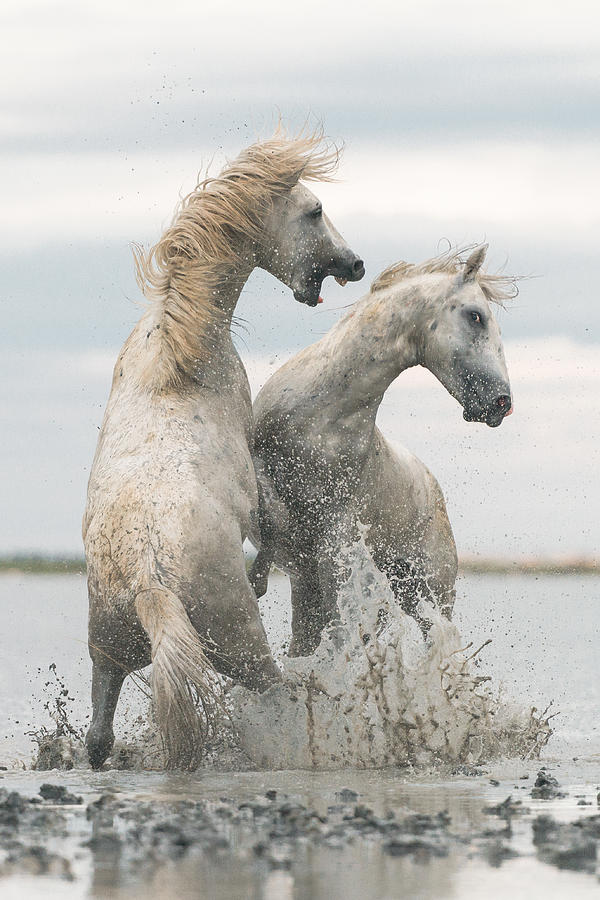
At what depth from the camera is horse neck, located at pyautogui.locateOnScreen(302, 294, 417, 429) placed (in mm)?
8828

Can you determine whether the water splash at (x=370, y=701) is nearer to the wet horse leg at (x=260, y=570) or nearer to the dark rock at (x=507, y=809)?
the wet horse leg at (x=260, y=570)

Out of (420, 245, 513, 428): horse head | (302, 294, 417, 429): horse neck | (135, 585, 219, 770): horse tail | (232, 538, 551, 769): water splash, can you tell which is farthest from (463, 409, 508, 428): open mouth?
(135, 585, 219, 770): horse tail

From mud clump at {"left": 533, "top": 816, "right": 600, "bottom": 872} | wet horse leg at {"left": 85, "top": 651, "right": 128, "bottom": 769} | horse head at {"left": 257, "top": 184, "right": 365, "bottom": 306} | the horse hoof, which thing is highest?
horse head at {"left": 257, "top": 184, "right": 365, "bottom": 306}

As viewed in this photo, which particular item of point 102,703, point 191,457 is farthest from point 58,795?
point 191,457

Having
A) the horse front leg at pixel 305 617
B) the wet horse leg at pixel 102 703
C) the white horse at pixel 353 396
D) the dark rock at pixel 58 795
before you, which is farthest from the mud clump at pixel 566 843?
the horse front leg at pixel 305 617

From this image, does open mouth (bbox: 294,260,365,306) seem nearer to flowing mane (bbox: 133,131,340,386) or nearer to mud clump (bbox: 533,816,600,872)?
flowing mane (bbox: 133,131,340,386)

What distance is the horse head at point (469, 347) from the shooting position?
871cm

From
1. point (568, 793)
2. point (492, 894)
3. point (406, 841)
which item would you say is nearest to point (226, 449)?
point (568, 793)

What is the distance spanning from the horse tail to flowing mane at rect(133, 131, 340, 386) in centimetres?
133

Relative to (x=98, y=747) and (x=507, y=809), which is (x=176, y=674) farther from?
(x=507, y=809)

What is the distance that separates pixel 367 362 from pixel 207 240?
1136 mm

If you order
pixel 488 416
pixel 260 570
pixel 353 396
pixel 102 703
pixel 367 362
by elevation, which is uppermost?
pixel 367 362

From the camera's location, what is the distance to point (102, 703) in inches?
325

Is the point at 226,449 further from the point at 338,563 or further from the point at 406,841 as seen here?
the point at 406,841
